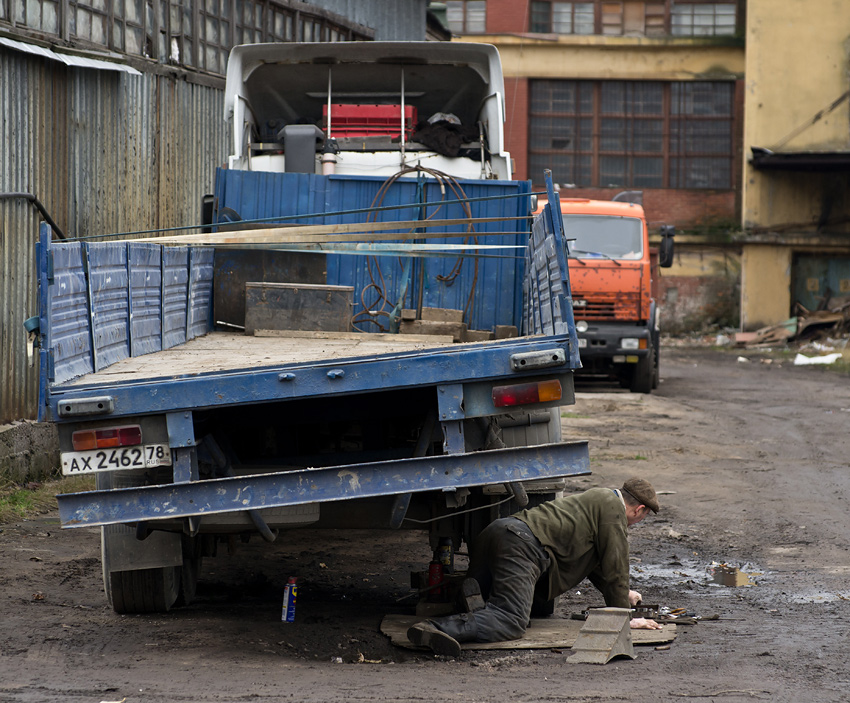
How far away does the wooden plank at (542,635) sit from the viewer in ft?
15.4

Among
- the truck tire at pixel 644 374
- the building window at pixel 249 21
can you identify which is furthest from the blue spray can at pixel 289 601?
the truck tire at pixel 644 374

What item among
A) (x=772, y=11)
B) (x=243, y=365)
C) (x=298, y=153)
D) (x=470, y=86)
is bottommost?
(x=243, y=365)

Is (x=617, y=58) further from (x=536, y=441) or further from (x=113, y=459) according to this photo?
(x=113, y=459)

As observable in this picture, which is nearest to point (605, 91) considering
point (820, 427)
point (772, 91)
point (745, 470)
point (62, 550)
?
point (772, 91)

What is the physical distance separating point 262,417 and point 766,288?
26534 millimetres

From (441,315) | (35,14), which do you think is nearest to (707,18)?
(35,14)

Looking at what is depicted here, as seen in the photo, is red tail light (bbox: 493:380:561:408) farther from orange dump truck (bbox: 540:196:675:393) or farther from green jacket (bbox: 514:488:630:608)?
orange dump truck (bbox: 540:196:675:393)

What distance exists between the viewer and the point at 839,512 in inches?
314

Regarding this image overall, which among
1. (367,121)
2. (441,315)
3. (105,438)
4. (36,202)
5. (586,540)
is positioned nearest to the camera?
(105,438)

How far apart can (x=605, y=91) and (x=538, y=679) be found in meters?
29.1

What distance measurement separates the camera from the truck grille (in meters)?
15.5

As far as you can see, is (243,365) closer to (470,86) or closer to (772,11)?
(470,86)

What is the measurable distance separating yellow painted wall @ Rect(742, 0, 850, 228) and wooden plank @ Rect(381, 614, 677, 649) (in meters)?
26.1

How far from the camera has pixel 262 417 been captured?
483cm
